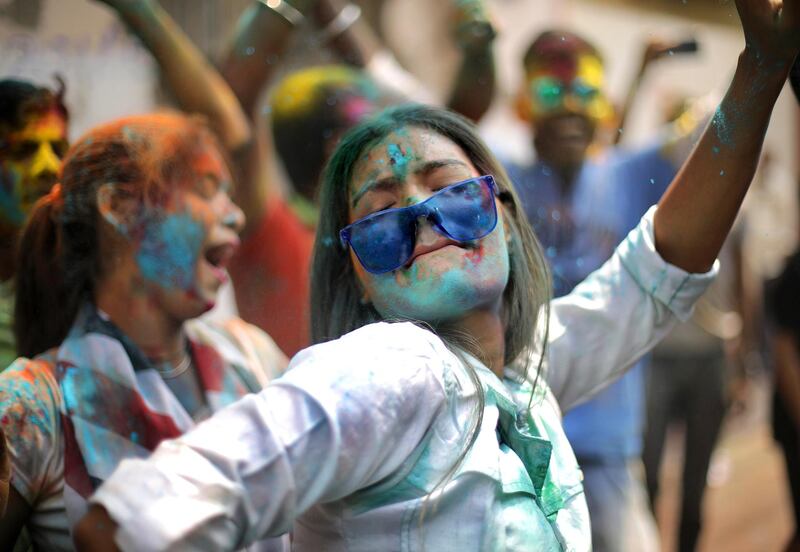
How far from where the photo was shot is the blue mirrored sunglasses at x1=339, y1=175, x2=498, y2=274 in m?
1.27

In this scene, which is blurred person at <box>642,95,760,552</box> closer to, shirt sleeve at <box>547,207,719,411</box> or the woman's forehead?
shirt sleeve at <box>547,207,719,411</box>

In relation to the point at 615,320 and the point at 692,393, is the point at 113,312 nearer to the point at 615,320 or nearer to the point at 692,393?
the point at 615,320

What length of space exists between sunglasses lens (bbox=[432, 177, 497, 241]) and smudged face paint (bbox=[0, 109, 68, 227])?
763mm

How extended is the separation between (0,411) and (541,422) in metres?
0.85

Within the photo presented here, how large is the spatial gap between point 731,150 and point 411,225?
586 mm

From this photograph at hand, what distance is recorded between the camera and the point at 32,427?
1368 millimetres

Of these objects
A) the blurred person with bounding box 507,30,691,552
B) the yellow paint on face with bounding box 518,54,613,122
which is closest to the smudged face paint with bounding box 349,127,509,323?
the blurred person with bounding box 507,30,691,552

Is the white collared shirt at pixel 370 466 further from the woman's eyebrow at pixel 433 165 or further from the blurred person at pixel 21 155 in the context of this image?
the blurred person at pixel 21 155

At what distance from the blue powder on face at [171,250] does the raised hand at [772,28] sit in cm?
103

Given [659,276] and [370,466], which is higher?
[659,276]

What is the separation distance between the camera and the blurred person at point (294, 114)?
6.43 feet

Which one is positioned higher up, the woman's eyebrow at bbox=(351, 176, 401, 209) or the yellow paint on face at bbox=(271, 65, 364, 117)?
the yellow paint on face at bbox=(271, 65, 364, 117)

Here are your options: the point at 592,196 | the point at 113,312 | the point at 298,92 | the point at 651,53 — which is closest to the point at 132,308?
the point at 113,312

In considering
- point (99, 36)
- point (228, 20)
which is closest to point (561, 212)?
point (228, 20)
